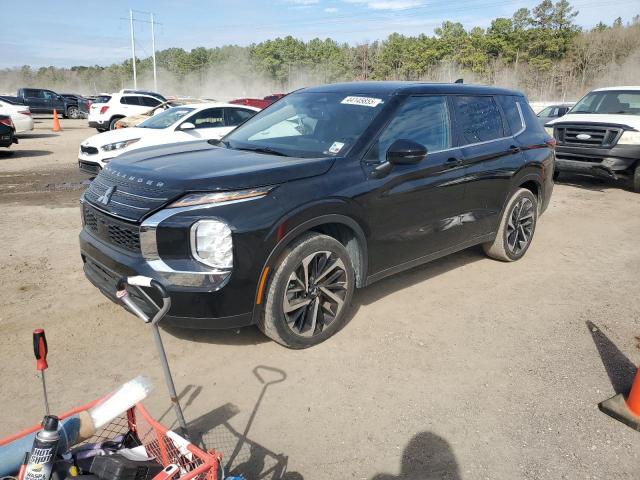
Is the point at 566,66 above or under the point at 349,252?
above

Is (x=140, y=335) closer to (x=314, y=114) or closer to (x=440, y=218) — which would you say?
(x=314, y=114)

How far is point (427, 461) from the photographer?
2.72 m

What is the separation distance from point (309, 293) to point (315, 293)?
5 centimetres

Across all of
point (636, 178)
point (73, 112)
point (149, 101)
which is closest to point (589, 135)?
point (636, 178)

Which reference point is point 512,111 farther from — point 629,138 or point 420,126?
point 629,138

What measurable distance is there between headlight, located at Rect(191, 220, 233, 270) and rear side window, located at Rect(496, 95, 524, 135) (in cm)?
357

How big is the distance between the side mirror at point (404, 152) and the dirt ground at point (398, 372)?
1314 millimetres

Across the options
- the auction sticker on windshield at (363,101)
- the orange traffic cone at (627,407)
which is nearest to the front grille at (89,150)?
the auction sticker on windshield at (363,101)

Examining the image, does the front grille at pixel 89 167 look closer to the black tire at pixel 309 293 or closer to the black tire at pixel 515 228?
the black tire at pixel 515 228

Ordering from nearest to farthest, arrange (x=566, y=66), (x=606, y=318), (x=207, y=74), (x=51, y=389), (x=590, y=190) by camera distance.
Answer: (x=51, y=389)
(x=606, y=318)
(x=590, y=190)
(x=566, y=66)
(x=207, y=74)

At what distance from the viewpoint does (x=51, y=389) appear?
3.24 metres

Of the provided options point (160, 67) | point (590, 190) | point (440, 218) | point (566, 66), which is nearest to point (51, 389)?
point (440, 218)

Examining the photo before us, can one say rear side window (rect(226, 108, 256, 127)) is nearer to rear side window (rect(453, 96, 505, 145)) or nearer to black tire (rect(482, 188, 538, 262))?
rear side window (rect(453, 96, 505, 145))

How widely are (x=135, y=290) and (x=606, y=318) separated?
3.81 meters
